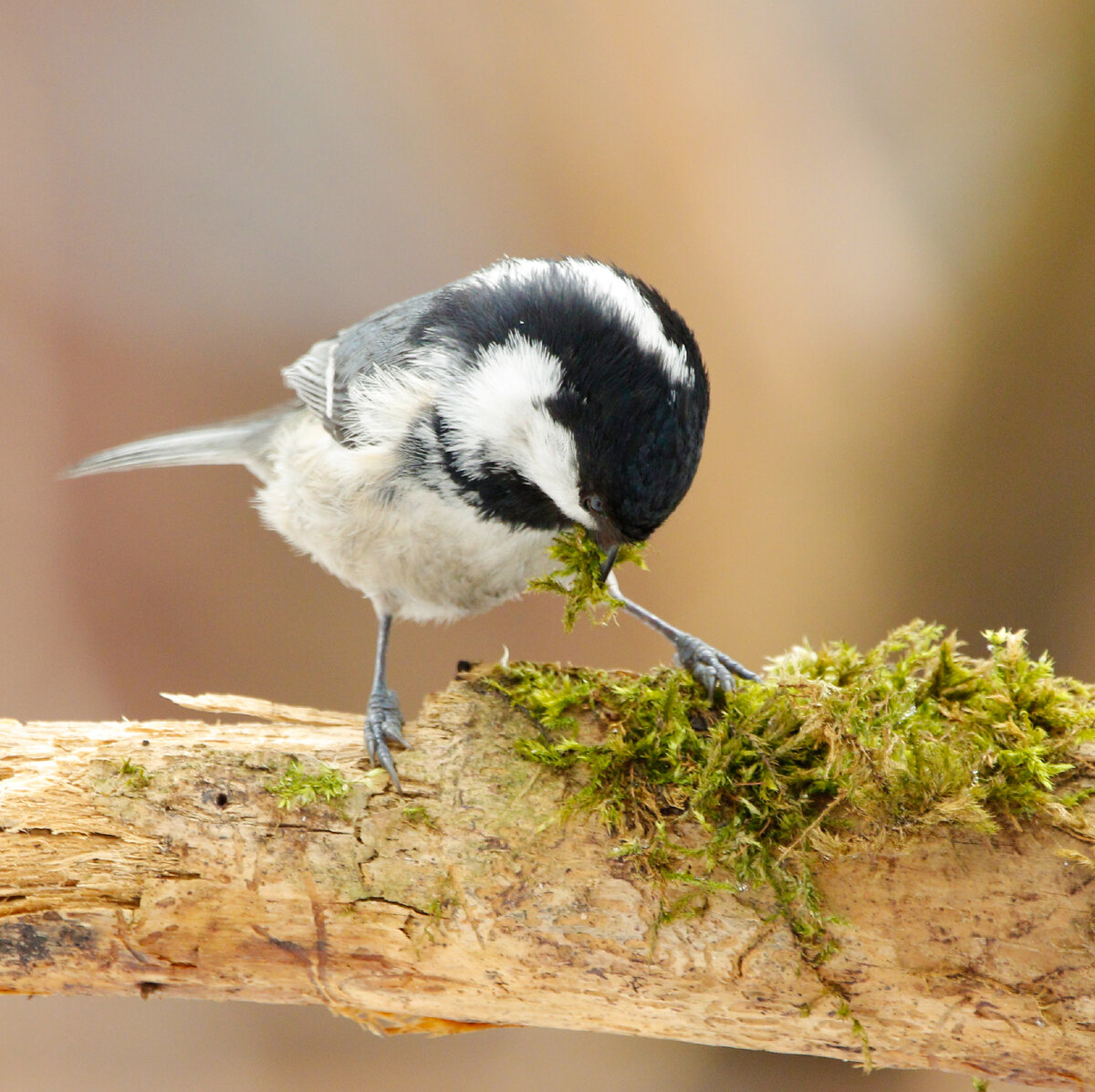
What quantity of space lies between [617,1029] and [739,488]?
201 cm

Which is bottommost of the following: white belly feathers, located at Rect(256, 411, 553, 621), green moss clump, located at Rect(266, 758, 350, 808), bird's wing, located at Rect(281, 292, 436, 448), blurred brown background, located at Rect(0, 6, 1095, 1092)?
green moss clump, located at Rect(266, 758, 350, 808)

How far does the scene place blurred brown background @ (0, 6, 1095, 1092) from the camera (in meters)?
2.64

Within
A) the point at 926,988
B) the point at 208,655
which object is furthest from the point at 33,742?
the point at 208,655

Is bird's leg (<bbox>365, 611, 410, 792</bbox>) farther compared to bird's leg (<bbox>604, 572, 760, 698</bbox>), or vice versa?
bird's leg (<bbox>604, 572, 760, 698</bbox>)

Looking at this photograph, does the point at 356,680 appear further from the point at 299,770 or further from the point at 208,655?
the point at 299,770

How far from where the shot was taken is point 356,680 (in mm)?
3012

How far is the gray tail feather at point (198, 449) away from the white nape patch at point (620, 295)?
2.43 ft

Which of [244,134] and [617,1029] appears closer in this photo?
[617,1029]

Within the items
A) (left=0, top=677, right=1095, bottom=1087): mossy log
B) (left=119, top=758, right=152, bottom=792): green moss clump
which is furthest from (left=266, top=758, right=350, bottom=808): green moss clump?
(left=119, top=758, right=152, bottom=792): green moss clump

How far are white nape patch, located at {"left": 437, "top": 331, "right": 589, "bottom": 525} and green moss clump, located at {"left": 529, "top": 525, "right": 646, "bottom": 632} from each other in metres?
0.05

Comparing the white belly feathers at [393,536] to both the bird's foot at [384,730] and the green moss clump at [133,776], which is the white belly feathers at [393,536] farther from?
the green moss clump at [133,776]

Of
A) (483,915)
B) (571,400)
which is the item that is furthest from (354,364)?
(483,915)

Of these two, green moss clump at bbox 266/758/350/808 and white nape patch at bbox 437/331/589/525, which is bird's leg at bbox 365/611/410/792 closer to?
green moss clump at bbox 266/758/350/808

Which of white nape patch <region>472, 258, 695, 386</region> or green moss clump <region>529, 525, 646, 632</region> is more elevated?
white nape patch <region>472, 258, 695, 386</region>
